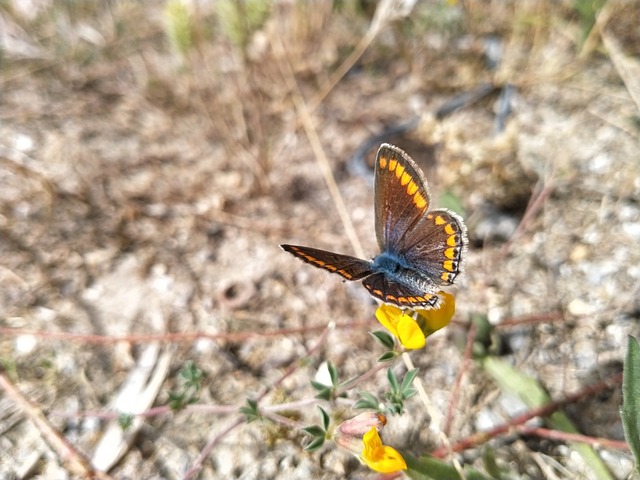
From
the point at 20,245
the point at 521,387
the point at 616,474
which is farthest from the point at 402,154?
the point at 20,245

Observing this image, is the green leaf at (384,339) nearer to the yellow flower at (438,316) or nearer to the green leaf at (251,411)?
the yellow flower at (438,316)

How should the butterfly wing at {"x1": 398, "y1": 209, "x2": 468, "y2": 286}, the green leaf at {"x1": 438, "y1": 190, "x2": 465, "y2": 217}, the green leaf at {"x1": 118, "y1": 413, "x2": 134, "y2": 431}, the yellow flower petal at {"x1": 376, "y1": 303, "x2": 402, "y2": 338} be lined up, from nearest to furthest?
Result: the yellow flower petal at {"x1": 376, "y1": 303, "x2": 402, "y2": 338} → the butterfly wing at {"x1": 398, "y1": 209, "x2": 468, "y2": 286} → the green leaf at {"x1": 118, "y1": 413, "x2": 134, "y2": 431} → the green leaf at {"x1": 438, "y1": 190, "x2": 465, "y2": 217}

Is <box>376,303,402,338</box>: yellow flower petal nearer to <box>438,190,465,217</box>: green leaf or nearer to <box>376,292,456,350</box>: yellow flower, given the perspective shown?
<box>376,292,456,350</box>: yellow flower

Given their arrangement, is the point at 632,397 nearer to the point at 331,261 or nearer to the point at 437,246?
the point at 437,246

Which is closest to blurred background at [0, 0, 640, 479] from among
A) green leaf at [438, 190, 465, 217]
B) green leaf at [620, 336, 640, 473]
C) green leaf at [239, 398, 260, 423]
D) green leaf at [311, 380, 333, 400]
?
green leaf at [438, 190, 465, 217]

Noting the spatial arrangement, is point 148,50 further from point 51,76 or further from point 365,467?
point 365,467

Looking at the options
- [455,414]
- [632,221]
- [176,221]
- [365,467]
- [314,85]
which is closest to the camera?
[365,467]

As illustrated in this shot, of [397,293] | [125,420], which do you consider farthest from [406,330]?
[125,420]

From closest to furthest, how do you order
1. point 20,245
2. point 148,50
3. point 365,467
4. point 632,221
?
point 365,467 → point 632,221 → point 20,245 → point 148,50
